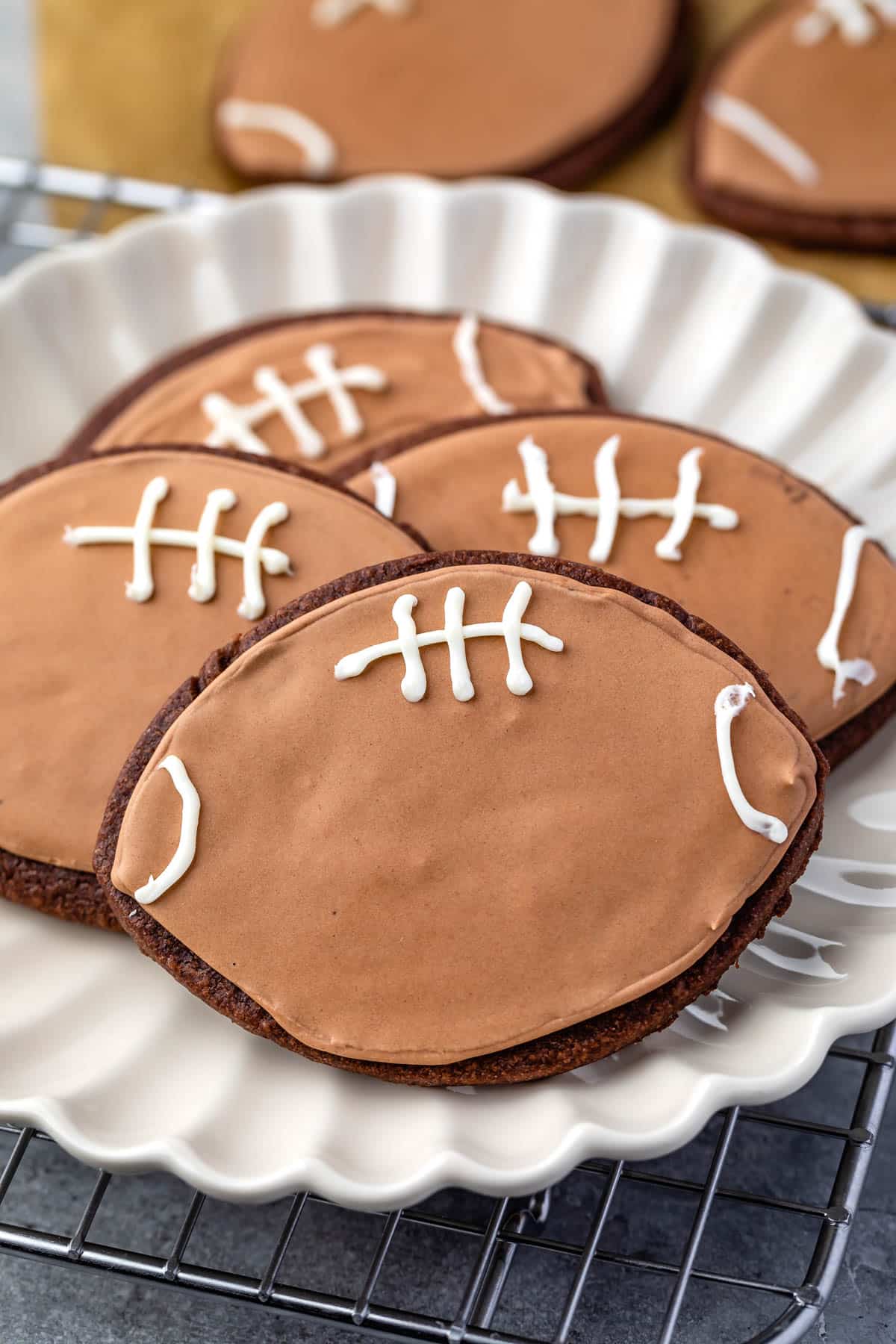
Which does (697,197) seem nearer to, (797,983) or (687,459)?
(687,459)

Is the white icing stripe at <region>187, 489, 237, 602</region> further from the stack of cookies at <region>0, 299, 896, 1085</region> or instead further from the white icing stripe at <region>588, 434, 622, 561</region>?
the white icing stripe at <region>588, 434, 622, 561</region>

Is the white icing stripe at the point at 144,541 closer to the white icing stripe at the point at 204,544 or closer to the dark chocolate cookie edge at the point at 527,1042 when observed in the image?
the white icing stripe at the point at 204,544

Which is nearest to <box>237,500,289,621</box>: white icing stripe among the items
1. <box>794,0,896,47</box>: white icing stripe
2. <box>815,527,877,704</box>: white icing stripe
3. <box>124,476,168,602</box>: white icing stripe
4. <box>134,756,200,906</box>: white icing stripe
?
<box>124,476,168,602</box>: white icing stripe

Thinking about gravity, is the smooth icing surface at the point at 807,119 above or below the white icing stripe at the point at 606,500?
above

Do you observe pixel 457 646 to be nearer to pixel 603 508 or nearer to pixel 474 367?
pixel 603 508

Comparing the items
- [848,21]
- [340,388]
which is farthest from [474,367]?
[848,21]

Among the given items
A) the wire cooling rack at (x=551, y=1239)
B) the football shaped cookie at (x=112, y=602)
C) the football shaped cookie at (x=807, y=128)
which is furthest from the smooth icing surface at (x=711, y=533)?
the football shaped cookie at (x=807, y=128)
